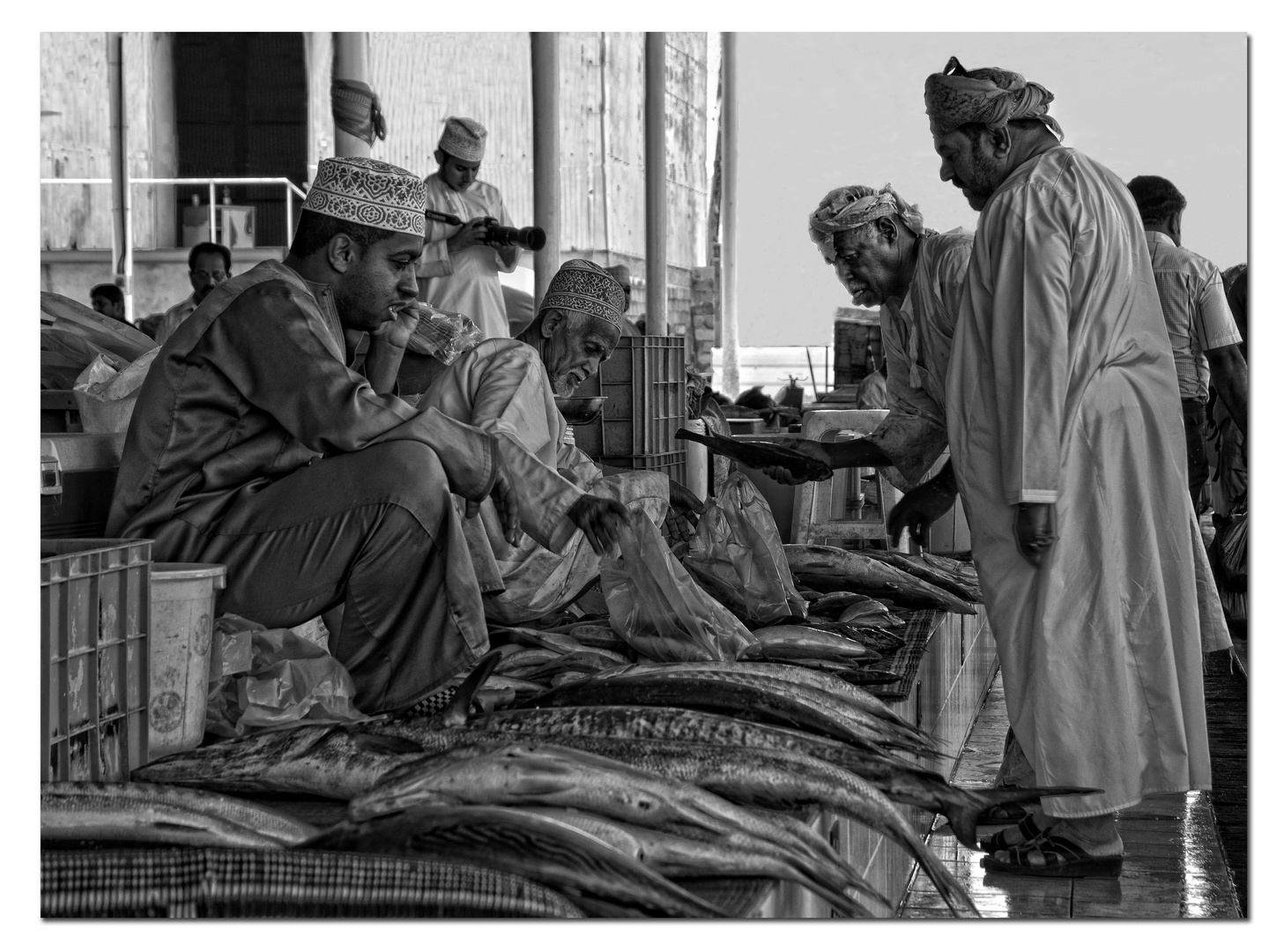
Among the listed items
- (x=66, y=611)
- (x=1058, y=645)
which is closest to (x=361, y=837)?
(x=66, y=611)

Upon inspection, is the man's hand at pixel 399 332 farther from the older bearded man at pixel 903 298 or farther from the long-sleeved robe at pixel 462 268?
the long-sleeved robe at pixel 462 268

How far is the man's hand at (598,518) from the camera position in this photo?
3.18 metres

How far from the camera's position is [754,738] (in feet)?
8.29

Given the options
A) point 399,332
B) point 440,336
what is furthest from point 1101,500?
point 440,336

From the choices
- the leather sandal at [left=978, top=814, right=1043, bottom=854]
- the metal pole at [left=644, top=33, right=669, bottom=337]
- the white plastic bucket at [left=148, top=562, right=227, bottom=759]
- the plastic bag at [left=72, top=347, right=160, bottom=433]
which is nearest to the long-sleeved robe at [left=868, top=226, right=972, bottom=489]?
the leather sandal at [left=978, top=814, right=1043, bottom=854]

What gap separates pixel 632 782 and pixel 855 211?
201 centimetres

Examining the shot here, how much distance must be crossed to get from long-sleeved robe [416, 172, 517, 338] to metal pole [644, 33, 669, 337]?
13.2 ft

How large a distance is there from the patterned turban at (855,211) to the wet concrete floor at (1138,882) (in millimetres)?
1635

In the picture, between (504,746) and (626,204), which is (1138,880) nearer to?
(504,746)

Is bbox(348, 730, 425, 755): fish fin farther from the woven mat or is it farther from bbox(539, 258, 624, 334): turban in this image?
bbox(539, 258, 624, 334): turban

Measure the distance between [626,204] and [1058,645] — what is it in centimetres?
1417

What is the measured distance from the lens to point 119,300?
33.8 ft

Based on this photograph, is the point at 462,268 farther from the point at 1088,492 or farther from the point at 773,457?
the point at 1088,492

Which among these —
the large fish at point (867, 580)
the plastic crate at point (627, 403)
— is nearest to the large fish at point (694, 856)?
the large fish at point (867, 580)
